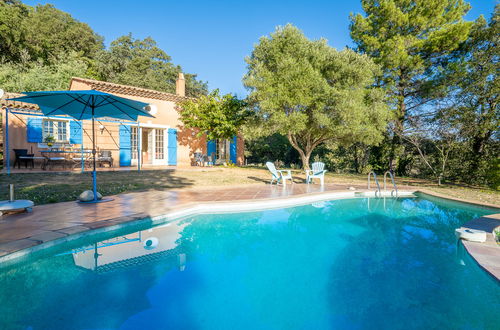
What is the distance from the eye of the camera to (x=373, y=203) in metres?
6.69

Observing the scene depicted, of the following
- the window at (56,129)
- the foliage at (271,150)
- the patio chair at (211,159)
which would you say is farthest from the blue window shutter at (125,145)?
the foliage at (271,150)

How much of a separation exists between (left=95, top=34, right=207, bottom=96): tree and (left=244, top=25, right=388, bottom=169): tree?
581 inches

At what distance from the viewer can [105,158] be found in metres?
11.4

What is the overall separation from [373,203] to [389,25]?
10.5m

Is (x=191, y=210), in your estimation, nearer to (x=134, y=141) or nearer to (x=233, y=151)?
(x=134, y=141)

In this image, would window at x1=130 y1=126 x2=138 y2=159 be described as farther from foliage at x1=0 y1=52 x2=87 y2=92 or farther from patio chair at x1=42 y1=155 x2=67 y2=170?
foliage at x1=0 y1=52 x2=87 y2=92

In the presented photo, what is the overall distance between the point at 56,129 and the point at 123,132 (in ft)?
8.49

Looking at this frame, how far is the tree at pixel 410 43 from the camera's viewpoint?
11.7 metres

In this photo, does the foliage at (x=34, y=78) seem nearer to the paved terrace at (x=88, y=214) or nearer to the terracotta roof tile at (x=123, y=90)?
the terracotta roof tile at (x=123, y=90)

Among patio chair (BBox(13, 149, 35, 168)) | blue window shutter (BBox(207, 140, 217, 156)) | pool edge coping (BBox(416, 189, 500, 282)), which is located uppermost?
blue window shutter (BBox(207, 140, 217, 156))

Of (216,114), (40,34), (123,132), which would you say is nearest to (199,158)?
(216,114)

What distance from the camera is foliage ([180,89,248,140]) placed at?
12984 millimetres

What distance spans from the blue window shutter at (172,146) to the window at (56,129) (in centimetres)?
443

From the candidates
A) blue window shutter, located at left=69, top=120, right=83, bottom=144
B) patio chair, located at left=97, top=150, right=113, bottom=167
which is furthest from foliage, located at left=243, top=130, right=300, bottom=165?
blue window shutter, located at left=69, top=120, right=83, bottom=144
